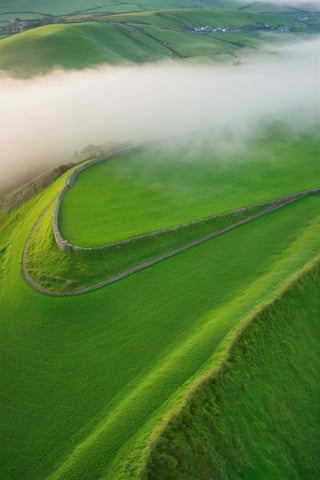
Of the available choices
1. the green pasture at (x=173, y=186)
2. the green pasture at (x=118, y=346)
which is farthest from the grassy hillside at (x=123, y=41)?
the green pasture at (x=118, y=346)

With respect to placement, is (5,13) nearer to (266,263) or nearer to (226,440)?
(266,263)

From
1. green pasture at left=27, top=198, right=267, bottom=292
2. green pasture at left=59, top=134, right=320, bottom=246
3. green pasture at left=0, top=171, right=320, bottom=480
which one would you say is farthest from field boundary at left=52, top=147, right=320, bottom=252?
green pasture at left=0, top=171, right=320, bottom=480

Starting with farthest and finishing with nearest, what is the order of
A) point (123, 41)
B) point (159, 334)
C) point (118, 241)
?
point (123, 41)
point (118, 241)
point (159, 334)

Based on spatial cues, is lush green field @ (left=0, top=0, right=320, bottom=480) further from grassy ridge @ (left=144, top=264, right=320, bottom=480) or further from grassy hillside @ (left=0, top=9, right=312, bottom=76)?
grassy hillside @ (left=0, top=9, right=312, bottom=76)

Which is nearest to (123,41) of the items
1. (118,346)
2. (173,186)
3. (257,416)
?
(173,186)

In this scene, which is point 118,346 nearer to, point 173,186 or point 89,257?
point 89,257

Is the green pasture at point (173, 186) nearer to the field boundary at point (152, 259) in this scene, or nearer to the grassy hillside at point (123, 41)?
the field boundary at point (152, 259)
